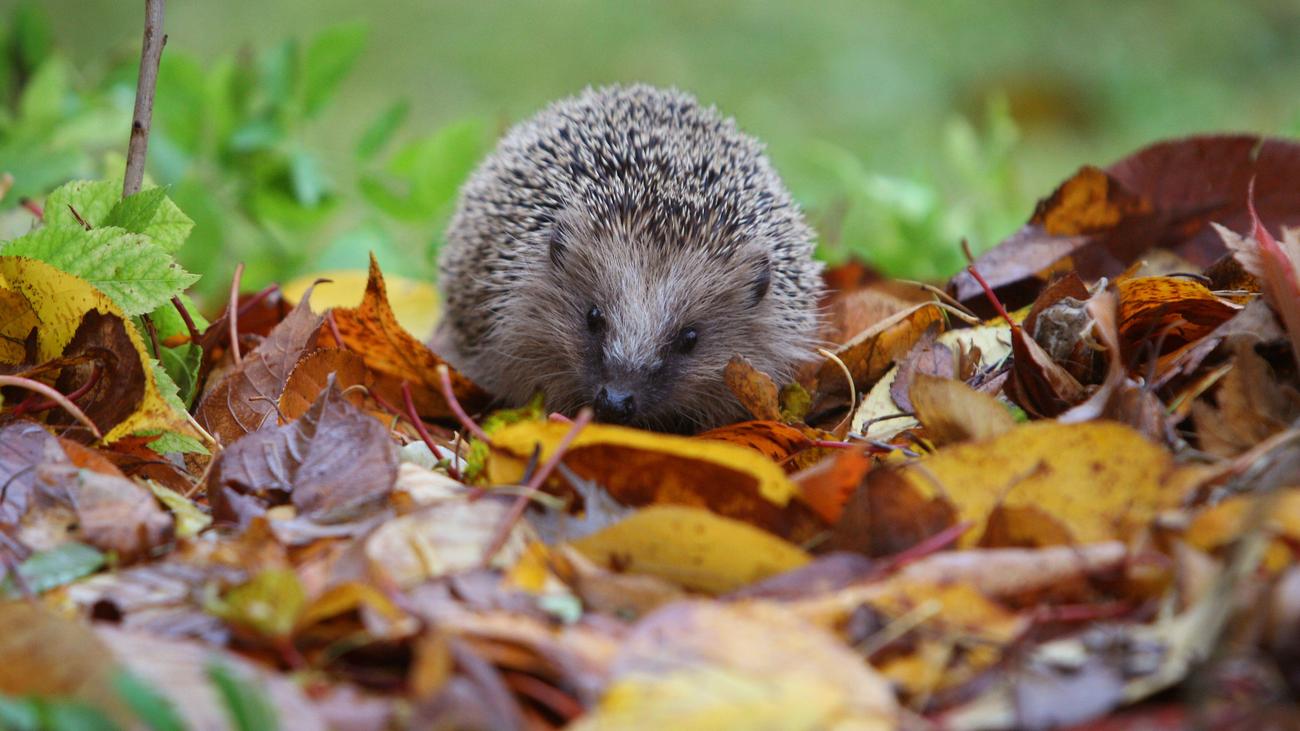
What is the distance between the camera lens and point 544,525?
171cm

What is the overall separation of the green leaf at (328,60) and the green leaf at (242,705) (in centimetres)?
291

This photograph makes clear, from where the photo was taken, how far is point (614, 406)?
2.78 meters

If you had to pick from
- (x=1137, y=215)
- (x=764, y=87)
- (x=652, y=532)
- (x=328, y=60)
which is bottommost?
(x=652, y=532)

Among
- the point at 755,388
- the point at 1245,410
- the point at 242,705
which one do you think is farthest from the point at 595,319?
the point at 242,705

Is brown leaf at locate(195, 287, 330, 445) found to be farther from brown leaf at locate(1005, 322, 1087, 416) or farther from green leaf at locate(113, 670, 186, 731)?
brown leaf at locate(1005, 322, 1087, 416)

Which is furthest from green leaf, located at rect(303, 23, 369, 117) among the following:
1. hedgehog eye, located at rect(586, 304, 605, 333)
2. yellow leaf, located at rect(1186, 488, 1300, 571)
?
yellow leaf, located at rect(1186, 488, 1300, 571)

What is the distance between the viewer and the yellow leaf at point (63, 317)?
1950 millimetres

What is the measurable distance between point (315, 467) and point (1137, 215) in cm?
201

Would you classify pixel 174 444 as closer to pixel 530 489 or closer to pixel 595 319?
pixel 530 489

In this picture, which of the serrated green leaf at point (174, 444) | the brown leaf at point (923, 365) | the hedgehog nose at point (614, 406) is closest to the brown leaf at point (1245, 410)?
the brown leaf at point (923, 365)

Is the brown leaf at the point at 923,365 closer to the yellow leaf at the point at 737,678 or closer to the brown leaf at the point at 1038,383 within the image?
the brown leaf at the point at 1038,383

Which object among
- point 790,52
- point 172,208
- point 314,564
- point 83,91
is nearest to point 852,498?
point 314,564

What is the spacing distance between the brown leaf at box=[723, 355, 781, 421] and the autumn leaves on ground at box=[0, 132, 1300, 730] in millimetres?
10

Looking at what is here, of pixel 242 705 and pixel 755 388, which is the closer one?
pixel 242 705
